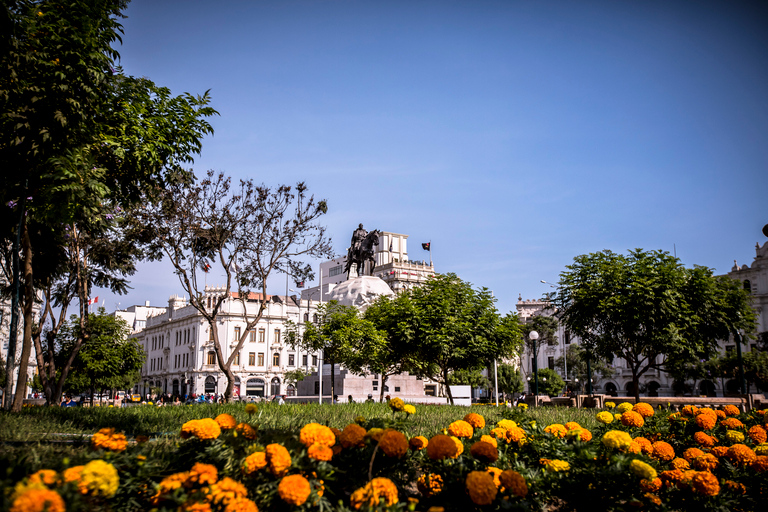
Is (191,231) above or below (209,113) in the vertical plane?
below

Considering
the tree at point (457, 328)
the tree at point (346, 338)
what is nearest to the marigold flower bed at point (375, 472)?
the tree at point (457, 328)

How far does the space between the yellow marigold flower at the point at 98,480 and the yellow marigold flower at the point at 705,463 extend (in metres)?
6.14

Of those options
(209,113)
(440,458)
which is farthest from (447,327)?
(440,458)

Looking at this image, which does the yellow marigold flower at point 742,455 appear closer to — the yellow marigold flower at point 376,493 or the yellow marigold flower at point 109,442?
the yellow marigold flower at point 376,493

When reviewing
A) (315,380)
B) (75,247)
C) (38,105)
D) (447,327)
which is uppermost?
(38,105)

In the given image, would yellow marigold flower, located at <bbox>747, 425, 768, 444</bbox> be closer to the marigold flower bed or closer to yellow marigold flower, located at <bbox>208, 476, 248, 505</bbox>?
the marigold flower bed

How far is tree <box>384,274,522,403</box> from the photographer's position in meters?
24.5

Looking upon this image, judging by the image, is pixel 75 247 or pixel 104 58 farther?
pixel 75 247

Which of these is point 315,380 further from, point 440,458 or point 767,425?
point 440,458

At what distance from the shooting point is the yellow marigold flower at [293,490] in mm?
4148

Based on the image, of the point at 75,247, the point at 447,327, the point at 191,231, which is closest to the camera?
the point at 75,247

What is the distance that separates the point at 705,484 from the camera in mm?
6254

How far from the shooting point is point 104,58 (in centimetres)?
1162

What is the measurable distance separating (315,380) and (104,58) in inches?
1440
